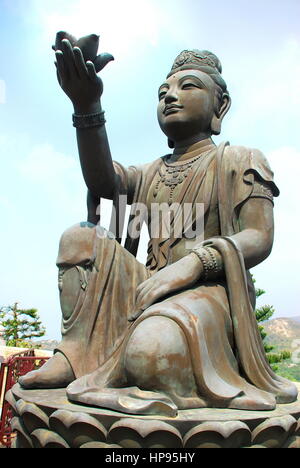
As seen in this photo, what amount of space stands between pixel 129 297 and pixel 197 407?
0.99m

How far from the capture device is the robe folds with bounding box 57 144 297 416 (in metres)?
2.47

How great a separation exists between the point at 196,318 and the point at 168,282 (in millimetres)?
333

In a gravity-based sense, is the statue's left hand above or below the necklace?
below

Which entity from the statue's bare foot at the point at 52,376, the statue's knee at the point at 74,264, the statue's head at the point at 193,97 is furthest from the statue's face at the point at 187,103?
the statue's bare foot at the point at 52,376

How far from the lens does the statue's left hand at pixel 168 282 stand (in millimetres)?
2818

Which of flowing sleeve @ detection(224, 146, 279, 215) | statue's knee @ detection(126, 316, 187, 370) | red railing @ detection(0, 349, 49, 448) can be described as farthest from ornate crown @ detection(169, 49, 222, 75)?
red railing @ detection(0, 349, 49, 448)

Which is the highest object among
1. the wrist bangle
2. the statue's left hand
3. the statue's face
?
the statue's face

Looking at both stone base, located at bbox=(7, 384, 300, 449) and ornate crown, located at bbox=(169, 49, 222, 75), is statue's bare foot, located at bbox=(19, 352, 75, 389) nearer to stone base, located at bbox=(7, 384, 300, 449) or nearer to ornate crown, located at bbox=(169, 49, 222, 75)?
stone base, located at bbox=(7, 384, 300, 449)

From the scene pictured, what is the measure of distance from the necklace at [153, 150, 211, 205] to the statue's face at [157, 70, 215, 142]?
0.87ft

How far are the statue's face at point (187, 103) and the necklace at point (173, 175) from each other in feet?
0.87

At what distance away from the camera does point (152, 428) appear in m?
2.13

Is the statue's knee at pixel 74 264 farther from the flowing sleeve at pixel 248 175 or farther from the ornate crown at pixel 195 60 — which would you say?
the ornate crown at pixel 195 60

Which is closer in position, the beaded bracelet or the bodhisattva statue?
the bodhisattva statue

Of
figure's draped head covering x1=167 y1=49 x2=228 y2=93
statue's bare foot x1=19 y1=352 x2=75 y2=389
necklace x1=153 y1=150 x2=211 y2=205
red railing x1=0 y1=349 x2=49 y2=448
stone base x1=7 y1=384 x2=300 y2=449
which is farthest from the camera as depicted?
red railing x1=0 y1=349 x2=49 y2=448
